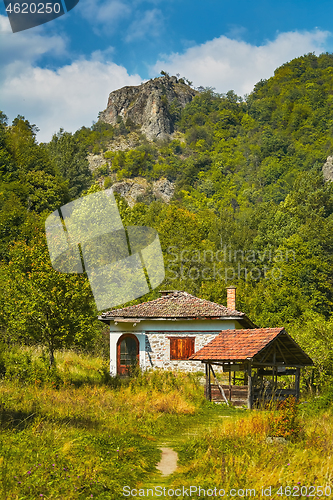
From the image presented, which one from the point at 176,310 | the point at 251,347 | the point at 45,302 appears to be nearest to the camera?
the point at 251,347

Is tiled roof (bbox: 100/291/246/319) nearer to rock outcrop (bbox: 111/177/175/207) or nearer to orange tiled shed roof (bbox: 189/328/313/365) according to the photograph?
orange tiled shed roof (bbox: 189/328/313/365)

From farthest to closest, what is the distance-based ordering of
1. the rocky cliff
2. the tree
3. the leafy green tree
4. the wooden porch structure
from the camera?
the rocky cliff < the leafy green tree < the tree < the wooden porch structure

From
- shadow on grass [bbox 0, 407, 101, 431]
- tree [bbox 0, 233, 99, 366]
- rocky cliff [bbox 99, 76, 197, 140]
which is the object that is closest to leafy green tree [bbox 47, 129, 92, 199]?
tree [bbox 0, 233, 99, 366]

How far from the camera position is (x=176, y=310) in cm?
2428

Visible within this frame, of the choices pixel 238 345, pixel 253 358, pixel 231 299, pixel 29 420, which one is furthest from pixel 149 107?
pixel 29 420

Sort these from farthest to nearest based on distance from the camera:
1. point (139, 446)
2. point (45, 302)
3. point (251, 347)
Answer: point (45, 302) → point (251, 347) → point (139, 446)

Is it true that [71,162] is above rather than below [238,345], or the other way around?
above

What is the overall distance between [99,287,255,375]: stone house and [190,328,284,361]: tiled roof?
5205 millimetres

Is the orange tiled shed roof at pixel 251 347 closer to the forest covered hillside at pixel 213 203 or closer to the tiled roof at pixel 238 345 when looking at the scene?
the tiled roof at pixel 238 345

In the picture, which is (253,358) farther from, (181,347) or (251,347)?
(181,347)

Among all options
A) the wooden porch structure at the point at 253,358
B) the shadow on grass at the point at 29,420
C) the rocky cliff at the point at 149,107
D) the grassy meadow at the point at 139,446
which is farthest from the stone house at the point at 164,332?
the rocky cliff at the point at 149,107

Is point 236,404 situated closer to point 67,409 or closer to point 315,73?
point 67,409

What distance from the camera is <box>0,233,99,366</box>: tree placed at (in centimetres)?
1809

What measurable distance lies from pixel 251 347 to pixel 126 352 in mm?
9703
